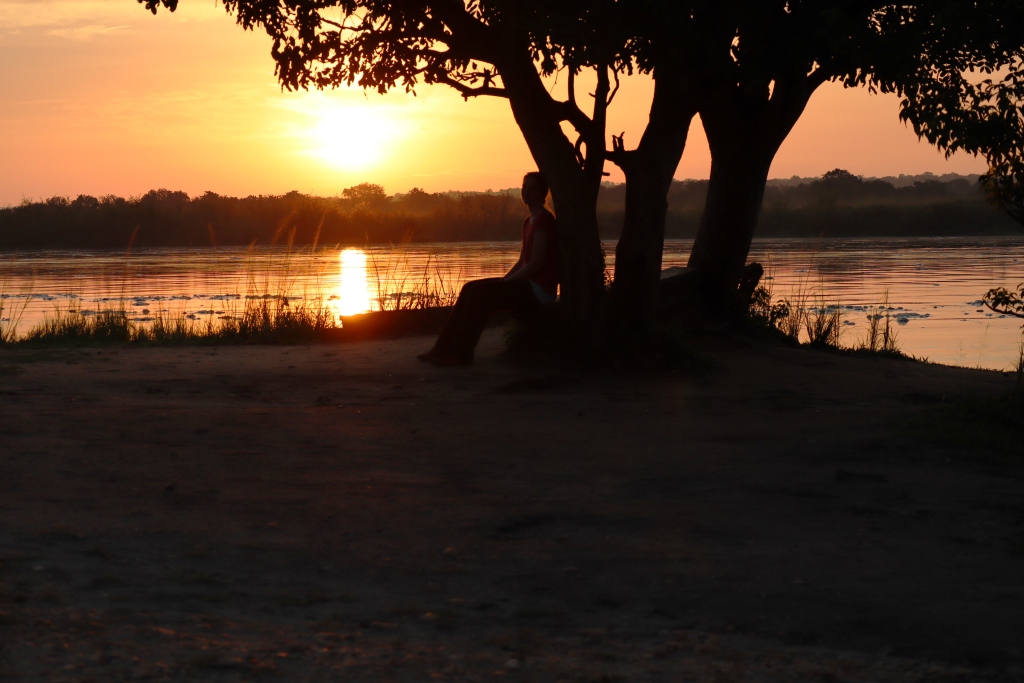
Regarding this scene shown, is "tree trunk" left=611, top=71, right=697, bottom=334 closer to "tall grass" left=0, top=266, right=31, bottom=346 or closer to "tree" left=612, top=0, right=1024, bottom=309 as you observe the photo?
"tree" left=612, top=0, right=1024, bottom=309

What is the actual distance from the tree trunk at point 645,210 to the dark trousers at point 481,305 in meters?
0.80

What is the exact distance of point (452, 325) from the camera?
9.48m

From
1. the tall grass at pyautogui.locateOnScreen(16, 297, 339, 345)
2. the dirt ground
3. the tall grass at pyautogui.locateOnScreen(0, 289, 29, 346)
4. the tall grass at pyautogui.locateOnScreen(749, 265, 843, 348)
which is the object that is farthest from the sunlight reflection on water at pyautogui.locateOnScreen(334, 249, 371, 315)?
the dirt ground

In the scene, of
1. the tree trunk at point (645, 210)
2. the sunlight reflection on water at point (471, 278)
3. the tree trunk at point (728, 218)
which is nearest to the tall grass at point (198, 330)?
the sunlight reflection on water at point (471, 278)

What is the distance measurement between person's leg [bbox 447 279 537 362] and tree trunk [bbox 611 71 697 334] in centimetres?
84

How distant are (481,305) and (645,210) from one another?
5.41 feet

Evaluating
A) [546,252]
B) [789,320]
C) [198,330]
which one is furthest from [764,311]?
[198,330]

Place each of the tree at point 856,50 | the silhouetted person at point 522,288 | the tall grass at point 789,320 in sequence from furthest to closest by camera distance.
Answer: the tall grass at point 789,320
the silhouetted person at point 522,288
the tree at point 856,50

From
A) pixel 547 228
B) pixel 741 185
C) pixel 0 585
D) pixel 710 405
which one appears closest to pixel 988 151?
pixel 710 405

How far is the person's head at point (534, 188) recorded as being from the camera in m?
9.36

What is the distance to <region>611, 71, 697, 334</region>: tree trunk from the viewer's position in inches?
364

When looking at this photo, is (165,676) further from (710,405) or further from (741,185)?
(741,185)

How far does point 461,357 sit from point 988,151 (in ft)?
14.8

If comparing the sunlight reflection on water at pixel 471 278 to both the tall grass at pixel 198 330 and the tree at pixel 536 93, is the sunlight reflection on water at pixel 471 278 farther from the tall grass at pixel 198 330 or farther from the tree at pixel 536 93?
the tree at pixel 536 93
